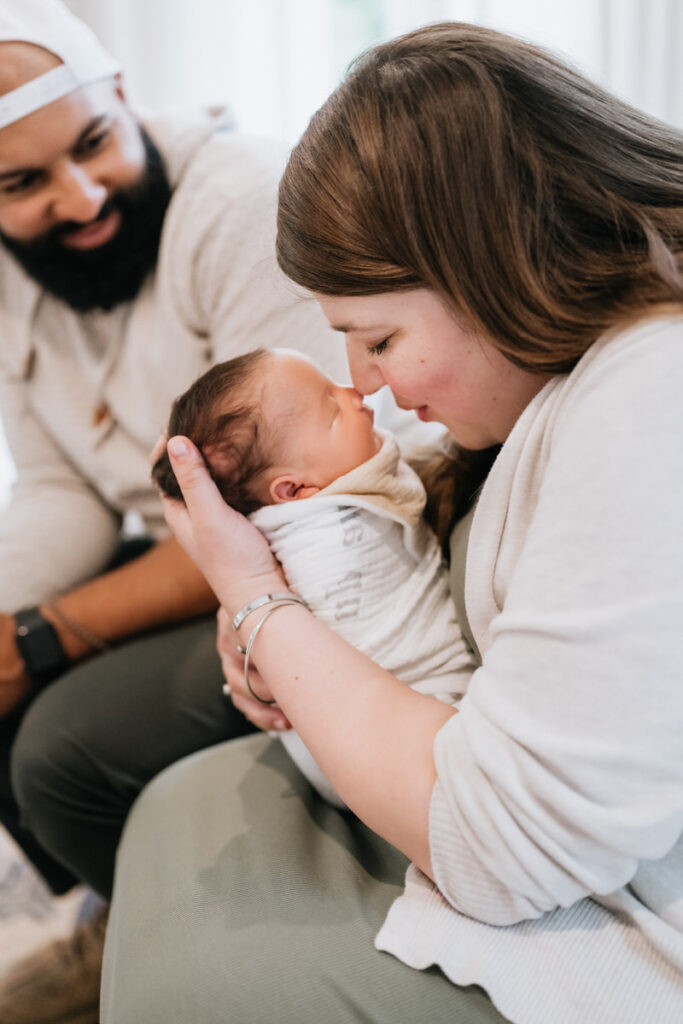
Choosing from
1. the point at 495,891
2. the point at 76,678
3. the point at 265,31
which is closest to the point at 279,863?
the point at 495,891

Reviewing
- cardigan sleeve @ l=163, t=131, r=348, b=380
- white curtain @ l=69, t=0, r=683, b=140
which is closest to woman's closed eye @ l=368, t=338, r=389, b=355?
cardigan sleeve @ l=163, t=131, r=348, b=380

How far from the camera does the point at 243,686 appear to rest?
3.41ft

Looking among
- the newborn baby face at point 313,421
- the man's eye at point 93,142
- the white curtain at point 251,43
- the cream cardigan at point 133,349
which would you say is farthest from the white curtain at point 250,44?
the newborn baby face at point 313,421

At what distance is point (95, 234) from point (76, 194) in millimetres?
90

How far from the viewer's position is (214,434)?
0.90m

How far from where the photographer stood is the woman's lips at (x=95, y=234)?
1461mm

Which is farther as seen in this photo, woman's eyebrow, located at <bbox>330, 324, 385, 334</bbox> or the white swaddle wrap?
the white swaddle wrap

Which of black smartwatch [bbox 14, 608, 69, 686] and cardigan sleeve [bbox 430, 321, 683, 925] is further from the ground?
cardigan sleeve [bbox 430, 321, 683, 925]

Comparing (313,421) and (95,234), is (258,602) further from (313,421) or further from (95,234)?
(95,234)

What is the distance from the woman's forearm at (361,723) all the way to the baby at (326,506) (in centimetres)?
11

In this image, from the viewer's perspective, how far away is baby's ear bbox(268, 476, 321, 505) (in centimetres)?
93

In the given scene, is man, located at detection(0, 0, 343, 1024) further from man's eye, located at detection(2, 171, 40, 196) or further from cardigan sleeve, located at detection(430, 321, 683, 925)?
cardigan sleeve, located at detection(430, 321, 683, 925)

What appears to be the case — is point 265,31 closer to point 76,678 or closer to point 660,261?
point 76,678

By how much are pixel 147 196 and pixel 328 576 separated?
0.88 m
